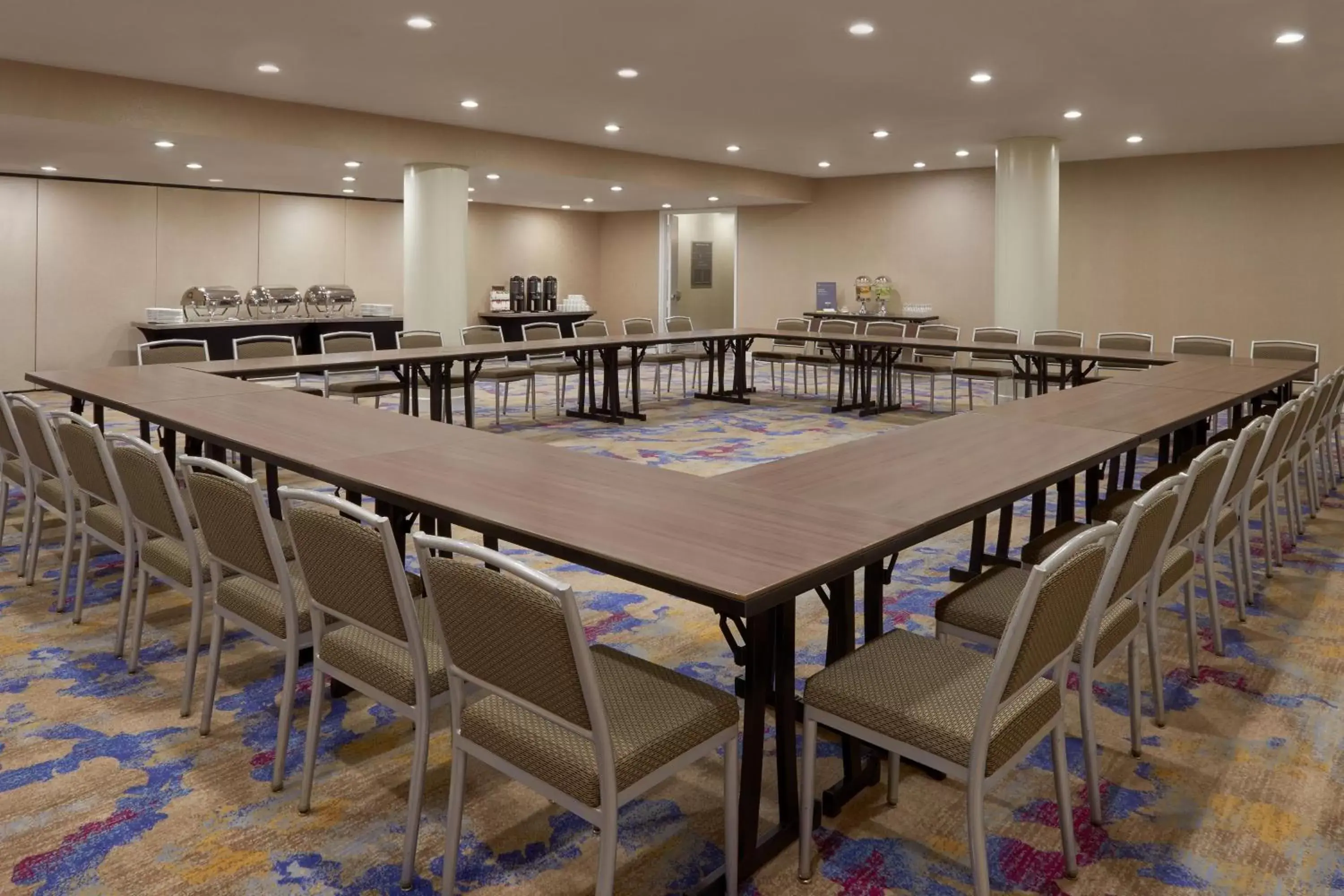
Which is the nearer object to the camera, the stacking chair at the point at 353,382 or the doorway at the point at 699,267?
the stacking chair at the point at 353,382

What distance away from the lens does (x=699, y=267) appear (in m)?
16.7

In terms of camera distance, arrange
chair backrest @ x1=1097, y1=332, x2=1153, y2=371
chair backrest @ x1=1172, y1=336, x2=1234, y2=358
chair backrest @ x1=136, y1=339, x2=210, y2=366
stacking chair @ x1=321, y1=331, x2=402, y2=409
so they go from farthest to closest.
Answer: chair backrest @ x1=1097, y1=332, x2=1153, y2=371
chair backrest @ x1=1172, y1=336, x2=1234, y2=358
stacking chair @ x1=321, y1=331, x2=402, y2=409
chair backrest @ x1=136, y1=339, x2=210, y2=366

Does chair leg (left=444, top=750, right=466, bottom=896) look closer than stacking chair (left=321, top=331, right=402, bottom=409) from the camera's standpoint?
Yes

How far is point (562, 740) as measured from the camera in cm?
187

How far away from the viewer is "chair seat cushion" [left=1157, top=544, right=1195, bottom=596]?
2.91 metres

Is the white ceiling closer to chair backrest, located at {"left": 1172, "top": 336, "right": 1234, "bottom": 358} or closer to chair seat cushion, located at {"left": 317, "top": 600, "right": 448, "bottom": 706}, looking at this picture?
chair backrest, located at {"left": 1172, "top": 336, "right": 1234, "bottom": 358}

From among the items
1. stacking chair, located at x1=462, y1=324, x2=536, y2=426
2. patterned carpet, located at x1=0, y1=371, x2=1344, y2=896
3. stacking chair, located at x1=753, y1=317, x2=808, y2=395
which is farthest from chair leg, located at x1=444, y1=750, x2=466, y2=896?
stacking chair, located at x1=753, y1=317, x2=808, y2=395

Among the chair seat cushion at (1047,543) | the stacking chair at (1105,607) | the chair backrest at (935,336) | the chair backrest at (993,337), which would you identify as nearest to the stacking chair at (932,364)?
the chair backrest at (935,336)

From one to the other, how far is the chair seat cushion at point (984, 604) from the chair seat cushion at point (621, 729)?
2.61 ft

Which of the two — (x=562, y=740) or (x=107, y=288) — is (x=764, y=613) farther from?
(x=107, y=288)

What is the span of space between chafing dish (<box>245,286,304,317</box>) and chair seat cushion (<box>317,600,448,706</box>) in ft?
35.0

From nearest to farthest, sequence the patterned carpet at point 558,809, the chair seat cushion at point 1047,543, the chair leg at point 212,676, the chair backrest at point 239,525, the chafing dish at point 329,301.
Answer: the patterned carpet at point 558,809 < the chair backrest at point 239,525 < the chair leg at point 212,676 < the chair seat cushion at point 1047,543 < the chafing dish at point 329,301

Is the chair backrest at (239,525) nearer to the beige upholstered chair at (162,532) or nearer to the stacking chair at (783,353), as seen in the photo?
the beige upholstered chair at (162,532)

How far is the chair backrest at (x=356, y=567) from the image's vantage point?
6.77 ft
